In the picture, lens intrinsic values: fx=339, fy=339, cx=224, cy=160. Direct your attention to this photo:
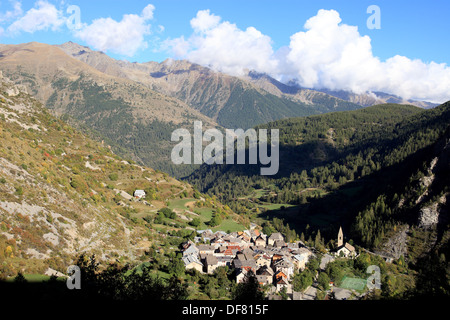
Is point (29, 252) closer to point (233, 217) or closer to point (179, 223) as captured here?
point (179, 223)

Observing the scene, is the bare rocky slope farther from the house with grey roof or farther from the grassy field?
the grassy field

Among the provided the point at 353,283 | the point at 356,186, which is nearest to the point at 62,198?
the point at 353,283

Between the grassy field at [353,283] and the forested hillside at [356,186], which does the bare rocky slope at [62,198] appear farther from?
the forested hillside at [356,186]

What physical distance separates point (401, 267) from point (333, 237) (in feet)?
71.3

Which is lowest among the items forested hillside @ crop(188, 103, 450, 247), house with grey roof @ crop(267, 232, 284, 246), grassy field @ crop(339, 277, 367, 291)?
grassy field @ crop(339, 277, 367, 291)

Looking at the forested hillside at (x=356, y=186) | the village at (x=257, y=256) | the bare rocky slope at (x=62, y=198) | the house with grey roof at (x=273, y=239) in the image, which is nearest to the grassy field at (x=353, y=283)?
the village at (x=257, y=256)

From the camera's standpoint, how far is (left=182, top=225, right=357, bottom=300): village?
50688mm

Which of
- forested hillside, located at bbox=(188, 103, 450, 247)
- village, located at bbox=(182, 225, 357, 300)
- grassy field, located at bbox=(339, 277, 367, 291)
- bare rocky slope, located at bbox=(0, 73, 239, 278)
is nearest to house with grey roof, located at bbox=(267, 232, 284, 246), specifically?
village, located at bbox=(182, 225, 357, 300)

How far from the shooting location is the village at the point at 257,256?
50.7m

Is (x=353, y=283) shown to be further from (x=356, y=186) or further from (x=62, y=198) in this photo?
(x=356, y=186)

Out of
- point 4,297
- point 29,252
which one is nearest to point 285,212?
point 29,252

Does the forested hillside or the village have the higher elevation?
the forested hillside
